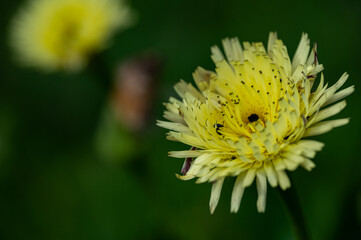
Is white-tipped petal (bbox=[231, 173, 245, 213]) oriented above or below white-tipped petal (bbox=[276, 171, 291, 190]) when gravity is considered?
below

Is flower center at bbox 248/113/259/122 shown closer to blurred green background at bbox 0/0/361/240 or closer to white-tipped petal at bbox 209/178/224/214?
white-tipped petal at bbox 209/178/224/214

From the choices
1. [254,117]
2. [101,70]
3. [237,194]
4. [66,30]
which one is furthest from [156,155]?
[237,194]

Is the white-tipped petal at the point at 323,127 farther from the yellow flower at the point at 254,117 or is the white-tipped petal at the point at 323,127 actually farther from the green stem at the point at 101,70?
the green stem at the point at 101,70

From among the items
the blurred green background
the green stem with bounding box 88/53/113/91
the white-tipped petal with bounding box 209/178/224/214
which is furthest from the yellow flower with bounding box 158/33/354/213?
the green stem with bounding box 88/53/113/91

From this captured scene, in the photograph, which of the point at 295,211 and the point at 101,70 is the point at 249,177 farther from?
the point at 101,70

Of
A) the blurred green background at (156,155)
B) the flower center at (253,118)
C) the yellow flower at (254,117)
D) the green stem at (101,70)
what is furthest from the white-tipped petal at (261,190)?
the green stem at (101,70)

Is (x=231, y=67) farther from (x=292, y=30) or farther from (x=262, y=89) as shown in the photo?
(x=292, y=30)
